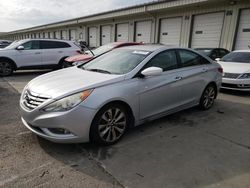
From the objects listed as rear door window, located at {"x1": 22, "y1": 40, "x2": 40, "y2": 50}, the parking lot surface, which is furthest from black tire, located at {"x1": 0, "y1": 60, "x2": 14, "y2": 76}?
the parking lot surface

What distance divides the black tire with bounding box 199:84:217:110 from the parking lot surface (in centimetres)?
79

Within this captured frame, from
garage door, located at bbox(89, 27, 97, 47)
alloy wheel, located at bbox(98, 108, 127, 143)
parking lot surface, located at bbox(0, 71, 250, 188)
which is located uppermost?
garage door, located at bbox(89, 27, 97, 47)

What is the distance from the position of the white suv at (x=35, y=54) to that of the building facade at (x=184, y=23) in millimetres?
7755

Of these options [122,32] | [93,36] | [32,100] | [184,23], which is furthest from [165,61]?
[93,36]

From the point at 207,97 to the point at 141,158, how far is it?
9.55 ft

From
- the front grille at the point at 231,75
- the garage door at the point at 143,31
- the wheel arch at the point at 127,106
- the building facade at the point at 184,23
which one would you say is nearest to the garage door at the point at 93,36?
the building facade at the point at 184,23

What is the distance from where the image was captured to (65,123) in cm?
304

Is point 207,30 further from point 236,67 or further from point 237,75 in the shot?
point 237,75

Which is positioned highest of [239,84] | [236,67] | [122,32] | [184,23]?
[184,23]

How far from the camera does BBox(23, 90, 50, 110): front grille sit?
3185mm

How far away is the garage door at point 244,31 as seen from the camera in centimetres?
1213

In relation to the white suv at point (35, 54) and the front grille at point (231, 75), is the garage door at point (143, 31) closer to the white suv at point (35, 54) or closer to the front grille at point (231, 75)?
the white suv at point (35, 54)

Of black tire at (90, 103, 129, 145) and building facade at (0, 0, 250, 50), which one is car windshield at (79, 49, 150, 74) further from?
building facade at (0, 0, 250, 50)

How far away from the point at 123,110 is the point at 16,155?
1665mm
